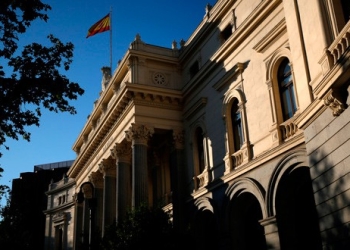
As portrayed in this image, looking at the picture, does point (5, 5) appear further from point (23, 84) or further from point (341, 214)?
point (341, 214)

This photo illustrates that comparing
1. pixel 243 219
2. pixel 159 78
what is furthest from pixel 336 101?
pixel 159 78

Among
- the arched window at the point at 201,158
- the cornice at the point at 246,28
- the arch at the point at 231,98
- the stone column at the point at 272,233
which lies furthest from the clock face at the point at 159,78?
the stone column at the point at 272,233

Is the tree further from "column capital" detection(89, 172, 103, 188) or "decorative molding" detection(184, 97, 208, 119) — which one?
"column capital" detection(89, 172, 103, 188)

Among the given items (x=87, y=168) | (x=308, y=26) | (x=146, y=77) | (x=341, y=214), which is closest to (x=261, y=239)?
(x=341, y=214)

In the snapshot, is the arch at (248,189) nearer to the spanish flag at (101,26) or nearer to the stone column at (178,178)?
the stone column at (178,178)

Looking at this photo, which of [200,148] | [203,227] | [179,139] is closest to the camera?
[203,227]

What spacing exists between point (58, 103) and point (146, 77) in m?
11.1

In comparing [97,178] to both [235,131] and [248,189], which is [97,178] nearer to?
[235,131]

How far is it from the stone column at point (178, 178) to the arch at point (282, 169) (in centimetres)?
722

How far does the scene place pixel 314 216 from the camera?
15.4 m

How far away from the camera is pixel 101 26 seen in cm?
3256

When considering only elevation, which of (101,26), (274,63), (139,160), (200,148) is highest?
(101,26)

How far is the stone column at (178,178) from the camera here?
2280 cm

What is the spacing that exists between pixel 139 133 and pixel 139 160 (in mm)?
1498
